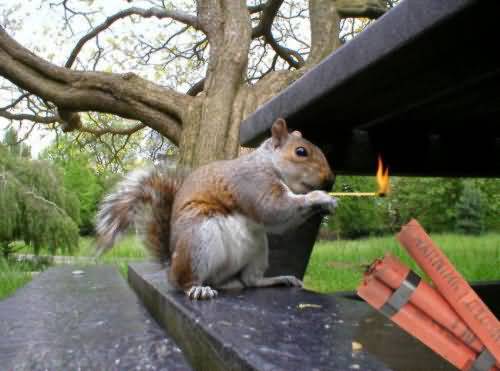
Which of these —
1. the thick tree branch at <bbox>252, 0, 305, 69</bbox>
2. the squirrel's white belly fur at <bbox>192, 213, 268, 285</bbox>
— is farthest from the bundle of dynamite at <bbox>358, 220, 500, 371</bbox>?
the thick tree branch at <bbox>252, 0, 305, 69</bbox>

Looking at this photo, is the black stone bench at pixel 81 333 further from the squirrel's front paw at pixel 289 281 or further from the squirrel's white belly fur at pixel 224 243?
the squirrel's front paw at pixel 289 281

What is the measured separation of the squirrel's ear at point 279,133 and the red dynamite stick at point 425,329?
2.83ft

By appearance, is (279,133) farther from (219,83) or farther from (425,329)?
(219,83)

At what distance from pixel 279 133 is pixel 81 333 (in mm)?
659

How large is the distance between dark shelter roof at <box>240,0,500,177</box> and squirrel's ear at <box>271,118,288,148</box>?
4 centimetres

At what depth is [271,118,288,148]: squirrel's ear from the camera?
51.6 inches

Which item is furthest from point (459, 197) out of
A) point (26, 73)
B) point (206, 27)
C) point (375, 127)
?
point (375, 127)

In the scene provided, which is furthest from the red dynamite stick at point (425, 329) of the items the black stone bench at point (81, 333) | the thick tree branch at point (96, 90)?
the thick tree branch at point (96, 90)

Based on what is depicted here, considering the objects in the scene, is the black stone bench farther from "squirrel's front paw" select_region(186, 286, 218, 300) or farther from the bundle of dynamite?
the bundle of dynamite

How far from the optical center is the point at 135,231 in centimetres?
151

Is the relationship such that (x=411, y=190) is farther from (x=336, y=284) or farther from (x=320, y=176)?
(x=320, y=176)

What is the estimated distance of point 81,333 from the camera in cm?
127

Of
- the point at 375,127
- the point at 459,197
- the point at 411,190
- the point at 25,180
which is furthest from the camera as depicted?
the point at 459,197

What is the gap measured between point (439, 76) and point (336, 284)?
1.78m
